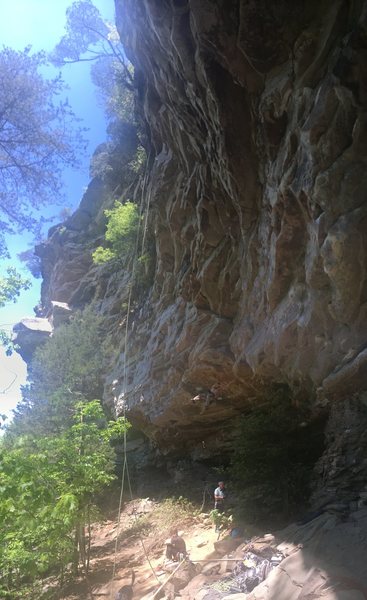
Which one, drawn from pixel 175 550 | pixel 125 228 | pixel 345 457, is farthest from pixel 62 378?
pixel 345 457

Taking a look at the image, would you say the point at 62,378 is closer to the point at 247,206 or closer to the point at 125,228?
the point at 125,228

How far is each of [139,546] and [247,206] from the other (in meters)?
8.41

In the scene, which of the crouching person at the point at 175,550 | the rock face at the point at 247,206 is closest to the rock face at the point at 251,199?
the rock face at the point at 247,206

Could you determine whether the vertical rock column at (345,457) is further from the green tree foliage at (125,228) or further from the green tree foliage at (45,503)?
the green tree foliage at (125,228)

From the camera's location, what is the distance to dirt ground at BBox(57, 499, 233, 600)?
782 cm

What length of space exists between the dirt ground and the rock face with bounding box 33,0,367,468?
7.56 feet

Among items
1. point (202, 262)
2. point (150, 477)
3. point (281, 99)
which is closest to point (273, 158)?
point (281, 99)

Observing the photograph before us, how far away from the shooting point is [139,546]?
10.1 m

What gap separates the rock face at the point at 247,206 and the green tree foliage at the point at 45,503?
3.94 meters

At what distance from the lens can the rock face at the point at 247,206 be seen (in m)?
5.70

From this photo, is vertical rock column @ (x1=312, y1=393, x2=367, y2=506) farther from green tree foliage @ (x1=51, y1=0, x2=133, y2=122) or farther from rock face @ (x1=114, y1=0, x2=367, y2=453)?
green tree foliage @ (x1=51, y1=0, x2=133, y2=122)

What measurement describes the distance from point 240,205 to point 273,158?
1.41 meters

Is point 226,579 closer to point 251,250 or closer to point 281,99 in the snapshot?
point 251,250

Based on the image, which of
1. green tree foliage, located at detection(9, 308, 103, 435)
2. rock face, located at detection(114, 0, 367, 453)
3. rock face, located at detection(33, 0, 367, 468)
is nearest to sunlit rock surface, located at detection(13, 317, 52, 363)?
green tree foliage, located at detection(9, 308, 103, 435)
